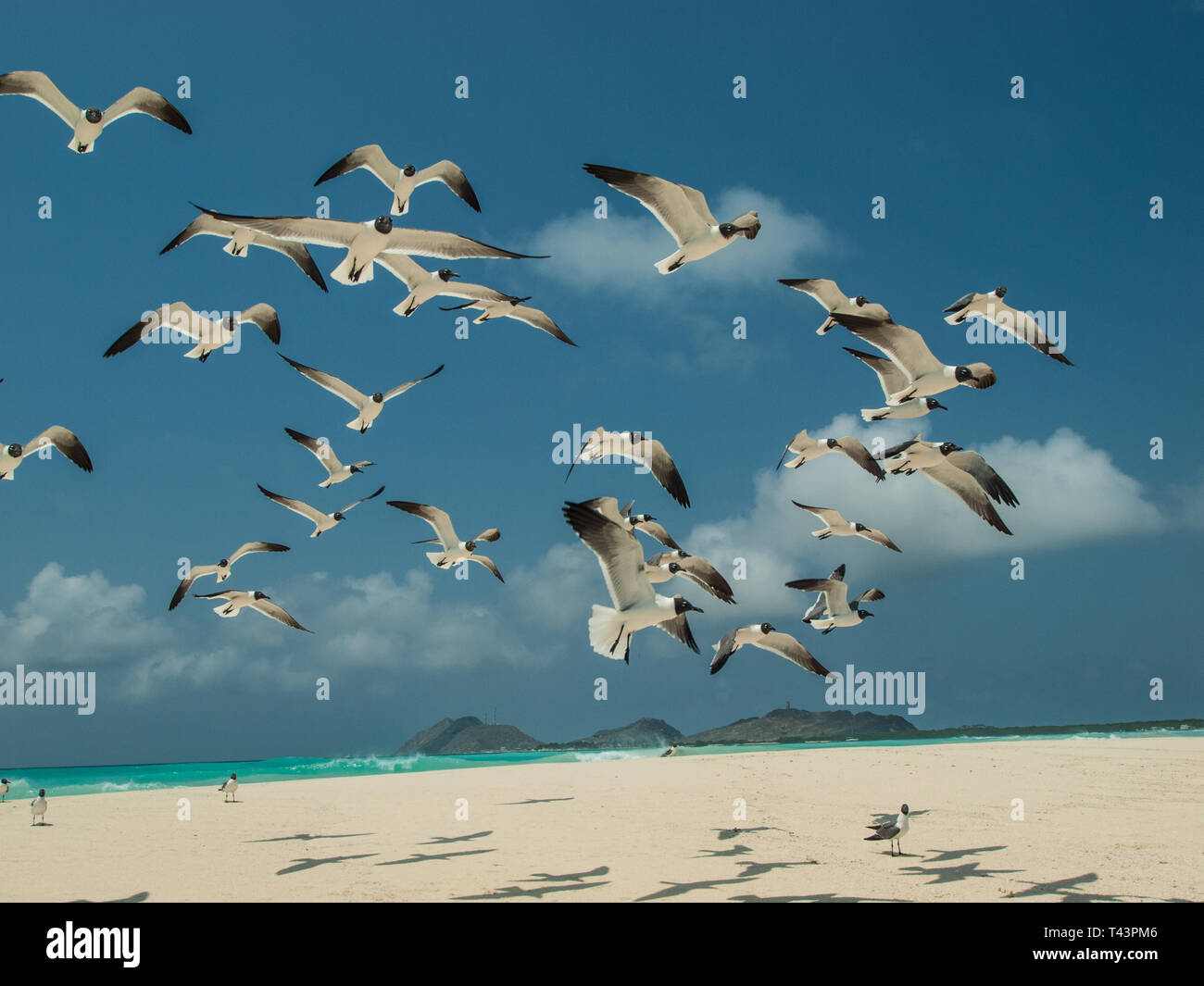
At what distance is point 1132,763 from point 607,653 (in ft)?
46.2

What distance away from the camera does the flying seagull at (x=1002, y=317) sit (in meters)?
13.4

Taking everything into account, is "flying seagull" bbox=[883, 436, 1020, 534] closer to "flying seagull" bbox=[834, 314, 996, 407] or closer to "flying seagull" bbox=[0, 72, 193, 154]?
"flying seagull" bbox=[834, 314, 996, 407]

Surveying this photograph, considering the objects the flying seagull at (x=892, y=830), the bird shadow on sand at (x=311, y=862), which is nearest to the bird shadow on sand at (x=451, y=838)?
the bird shadow on sand at (x=311, y=862)

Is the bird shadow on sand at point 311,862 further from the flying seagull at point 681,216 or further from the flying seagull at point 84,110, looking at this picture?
the flying seagull at point 84,110

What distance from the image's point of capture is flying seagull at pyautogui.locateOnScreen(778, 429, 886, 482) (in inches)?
585

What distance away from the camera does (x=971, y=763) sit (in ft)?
65.7

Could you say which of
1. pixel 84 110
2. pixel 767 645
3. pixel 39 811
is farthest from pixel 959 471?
pixel 39 811

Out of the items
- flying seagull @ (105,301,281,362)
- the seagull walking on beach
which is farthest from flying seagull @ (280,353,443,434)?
the seagull walking on beach

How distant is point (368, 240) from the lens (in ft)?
40.3

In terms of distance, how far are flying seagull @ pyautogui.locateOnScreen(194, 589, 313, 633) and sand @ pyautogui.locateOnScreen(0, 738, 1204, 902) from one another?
3.33 metres

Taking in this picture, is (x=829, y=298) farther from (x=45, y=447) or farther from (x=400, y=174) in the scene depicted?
(x=45, y=447)
